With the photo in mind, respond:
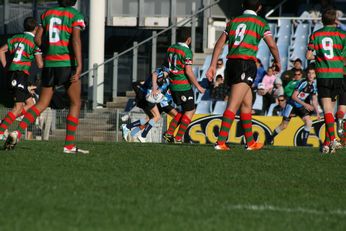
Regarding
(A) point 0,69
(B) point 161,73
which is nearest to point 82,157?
(B) point 161,73

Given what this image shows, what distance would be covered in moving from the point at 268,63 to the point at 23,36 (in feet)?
33.6

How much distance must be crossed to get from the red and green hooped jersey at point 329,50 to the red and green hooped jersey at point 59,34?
3.92 metres

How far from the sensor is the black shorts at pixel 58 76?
1216cm

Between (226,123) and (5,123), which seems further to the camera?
(5,123)

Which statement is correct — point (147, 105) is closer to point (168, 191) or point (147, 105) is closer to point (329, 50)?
point (329, 50)

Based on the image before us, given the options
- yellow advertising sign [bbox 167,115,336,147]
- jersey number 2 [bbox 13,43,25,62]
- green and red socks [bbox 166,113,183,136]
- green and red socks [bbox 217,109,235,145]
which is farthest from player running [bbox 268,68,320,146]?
green and red socks [bbox 217,109,235,145]

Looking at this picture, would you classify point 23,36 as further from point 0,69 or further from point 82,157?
point 0,69

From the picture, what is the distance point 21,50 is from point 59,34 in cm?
566

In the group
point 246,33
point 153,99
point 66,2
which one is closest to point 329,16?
point 246,33

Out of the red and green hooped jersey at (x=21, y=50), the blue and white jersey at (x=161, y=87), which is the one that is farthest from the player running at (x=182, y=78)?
the red and green hooped jersey at (x=21, y=50)

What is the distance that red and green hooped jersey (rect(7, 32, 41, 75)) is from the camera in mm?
17562

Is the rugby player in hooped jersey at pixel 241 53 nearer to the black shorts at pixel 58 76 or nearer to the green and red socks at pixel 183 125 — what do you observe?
the black shorts at pixel 58 76

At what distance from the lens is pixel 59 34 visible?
12.2 meters

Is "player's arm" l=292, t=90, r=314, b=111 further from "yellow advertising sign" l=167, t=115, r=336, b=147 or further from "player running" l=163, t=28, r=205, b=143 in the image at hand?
"player running" l=163, t=28, r=205, b=143
